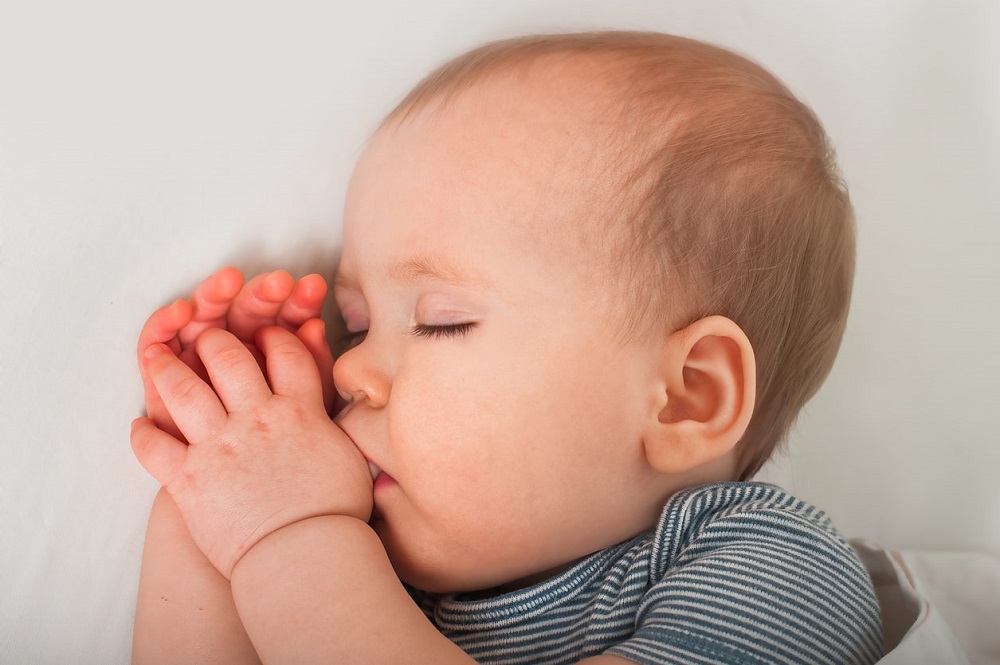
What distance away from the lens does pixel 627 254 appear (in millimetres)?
944

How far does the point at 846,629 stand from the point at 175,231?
813mm

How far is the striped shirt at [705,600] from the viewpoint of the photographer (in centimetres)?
87

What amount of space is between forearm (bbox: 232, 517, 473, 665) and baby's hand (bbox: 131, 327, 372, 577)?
0.03m

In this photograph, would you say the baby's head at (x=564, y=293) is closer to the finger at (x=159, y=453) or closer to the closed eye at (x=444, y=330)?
the closed eye at (x=444, y=330)

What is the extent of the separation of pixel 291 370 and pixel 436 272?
0.23 m

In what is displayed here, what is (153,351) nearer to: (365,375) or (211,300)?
(211,300)

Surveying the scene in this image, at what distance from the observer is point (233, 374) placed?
103 centimetres

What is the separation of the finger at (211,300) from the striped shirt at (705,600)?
0.44 meters

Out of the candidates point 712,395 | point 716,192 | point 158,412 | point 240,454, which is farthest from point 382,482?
point 716,192

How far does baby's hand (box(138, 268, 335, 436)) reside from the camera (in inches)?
39.7

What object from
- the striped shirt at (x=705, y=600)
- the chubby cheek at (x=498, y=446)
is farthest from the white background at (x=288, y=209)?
the striped shirt at (x=705, y=600)

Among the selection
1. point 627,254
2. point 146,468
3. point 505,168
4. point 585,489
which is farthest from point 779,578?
point 146,468

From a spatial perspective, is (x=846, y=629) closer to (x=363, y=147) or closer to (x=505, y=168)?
(x=505, y=168)

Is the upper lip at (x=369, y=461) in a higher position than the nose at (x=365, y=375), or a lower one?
lower
